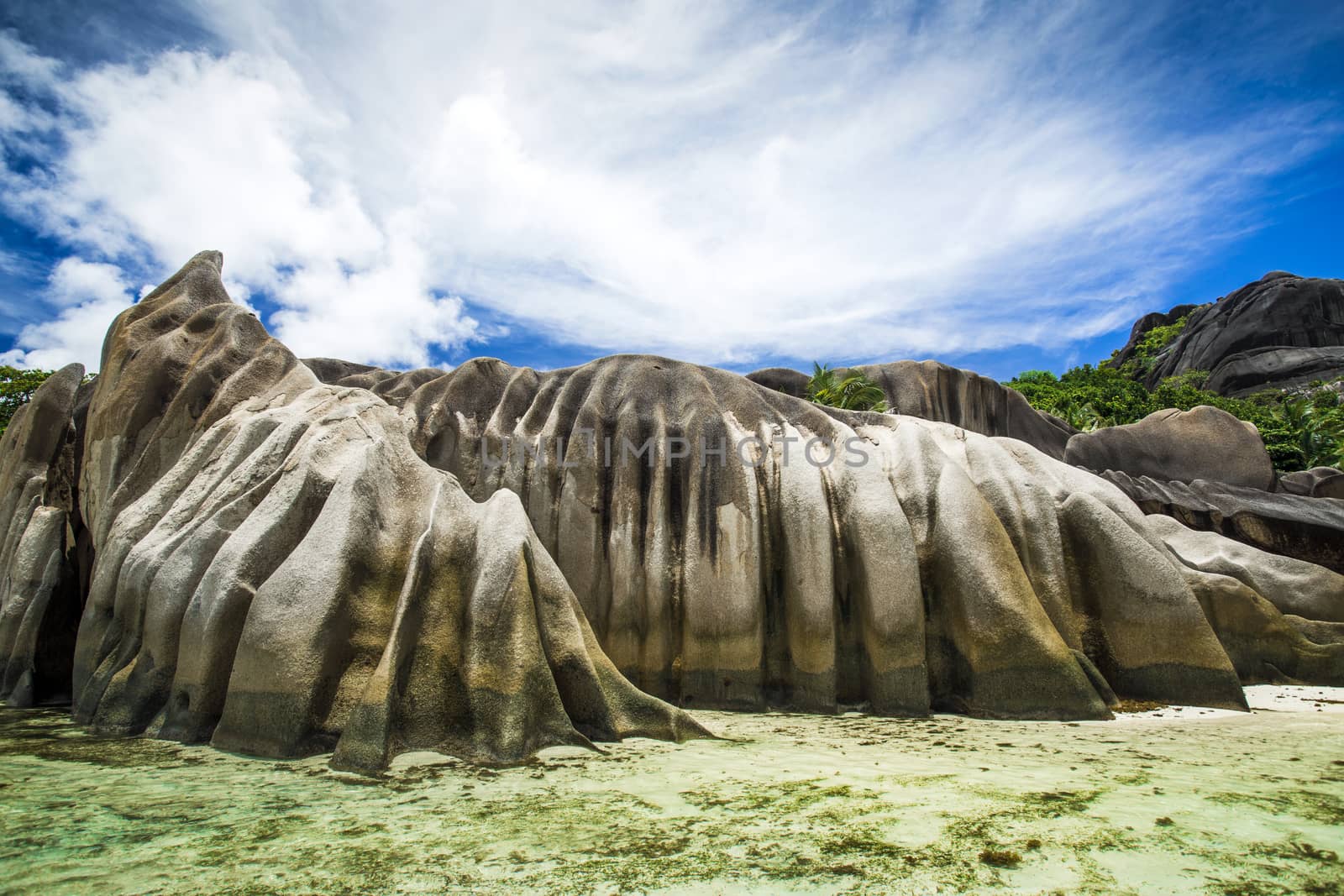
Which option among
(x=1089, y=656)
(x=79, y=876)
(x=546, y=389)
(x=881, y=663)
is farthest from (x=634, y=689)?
(x=546, y=389)

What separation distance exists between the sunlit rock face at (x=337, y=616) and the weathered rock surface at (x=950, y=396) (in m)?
12.1

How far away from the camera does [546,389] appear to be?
9.56 meters

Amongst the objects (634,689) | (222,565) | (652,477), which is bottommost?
(634,689)

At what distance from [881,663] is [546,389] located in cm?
514

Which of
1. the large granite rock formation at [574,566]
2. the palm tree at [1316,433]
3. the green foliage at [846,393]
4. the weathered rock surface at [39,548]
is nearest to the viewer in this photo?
the large granite rock formation at [574,566]

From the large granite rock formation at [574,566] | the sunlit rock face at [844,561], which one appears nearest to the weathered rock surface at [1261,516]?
the large granite rock formation at [574,566]

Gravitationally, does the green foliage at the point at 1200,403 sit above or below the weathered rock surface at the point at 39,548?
above

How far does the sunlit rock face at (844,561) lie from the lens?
6.55m

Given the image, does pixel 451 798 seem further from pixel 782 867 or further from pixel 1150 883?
pixel 1150 883

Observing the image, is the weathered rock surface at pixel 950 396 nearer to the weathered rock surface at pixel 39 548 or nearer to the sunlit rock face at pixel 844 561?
the sunlit rock face at pixel 844 561

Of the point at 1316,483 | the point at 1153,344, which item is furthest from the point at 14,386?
the point at 1153,344

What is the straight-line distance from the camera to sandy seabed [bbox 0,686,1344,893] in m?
2.62

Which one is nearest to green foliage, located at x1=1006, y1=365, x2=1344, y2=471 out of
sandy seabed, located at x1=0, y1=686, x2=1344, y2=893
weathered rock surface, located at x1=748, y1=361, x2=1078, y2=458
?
weathered rock surface, located at x1=748, y1=361, x2=1078, y2=458

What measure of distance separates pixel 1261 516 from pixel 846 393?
6834 mm
